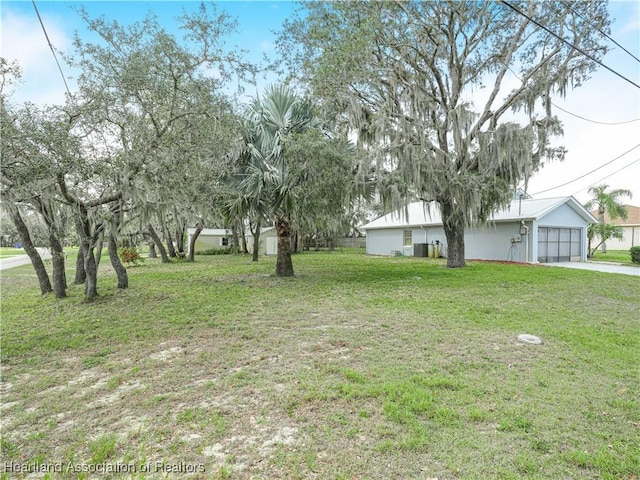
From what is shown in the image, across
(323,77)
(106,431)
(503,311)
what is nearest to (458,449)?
(106,431)

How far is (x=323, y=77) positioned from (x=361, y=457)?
9.38 m

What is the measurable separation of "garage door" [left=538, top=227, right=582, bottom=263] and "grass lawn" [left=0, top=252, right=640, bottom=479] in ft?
35.5

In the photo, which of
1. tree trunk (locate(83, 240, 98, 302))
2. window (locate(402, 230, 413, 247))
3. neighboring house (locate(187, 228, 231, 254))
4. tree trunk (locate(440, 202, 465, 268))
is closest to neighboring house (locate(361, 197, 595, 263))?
window (locate(402, 230, 413, 247))

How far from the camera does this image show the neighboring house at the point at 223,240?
24766 mm

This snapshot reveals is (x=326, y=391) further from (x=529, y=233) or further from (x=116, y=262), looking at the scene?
(x=529, y=233)

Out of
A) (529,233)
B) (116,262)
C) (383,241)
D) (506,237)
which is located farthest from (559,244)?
(116,262)

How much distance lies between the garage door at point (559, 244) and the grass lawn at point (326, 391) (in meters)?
10.8

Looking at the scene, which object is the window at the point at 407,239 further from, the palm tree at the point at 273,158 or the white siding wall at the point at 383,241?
the palm tree at the point at 273,158

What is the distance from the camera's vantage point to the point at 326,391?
3.18m

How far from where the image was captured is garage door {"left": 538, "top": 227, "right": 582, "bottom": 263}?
1638cm

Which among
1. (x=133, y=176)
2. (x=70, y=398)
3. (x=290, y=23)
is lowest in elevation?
(x=70, y=398)

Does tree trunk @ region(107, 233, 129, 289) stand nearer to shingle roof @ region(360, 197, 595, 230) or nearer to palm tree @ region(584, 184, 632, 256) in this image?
shingle roof @ region(360, 197, 595, 230)

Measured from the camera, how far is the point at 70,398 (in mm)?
3182

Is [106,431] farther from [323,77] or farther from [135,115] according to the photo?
[323,77]
